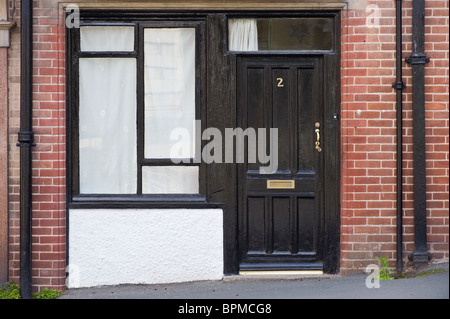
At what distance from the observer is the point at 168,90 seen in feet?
22.1

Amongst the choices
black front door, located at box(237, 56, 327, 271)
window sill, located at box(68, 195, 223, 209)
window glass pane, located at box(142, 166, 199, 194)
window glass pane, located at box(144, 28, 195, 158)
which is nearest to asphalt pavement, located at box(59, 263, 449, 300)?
black front door, located at box(237, 56, 327, 271)

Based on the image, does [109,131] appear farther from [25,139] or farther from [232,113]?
[232,113]

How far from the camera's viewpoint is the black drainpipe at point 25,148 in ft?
20.8

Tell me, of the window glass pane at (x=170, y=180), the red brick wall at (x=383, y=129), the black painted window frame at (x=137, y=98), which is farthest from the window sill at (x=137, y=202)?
the red brick wall at (x=383, y=129)

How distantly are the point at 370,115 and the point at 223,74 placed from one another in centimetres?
167

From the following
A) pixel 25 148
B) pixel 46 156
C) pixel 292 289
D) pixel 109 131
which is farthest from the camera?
pixel 109 131

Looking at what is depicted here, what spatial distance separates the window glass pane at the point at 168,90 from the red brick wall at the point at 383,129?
1719 mm

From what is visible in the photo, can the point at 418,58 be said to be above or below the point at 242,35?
below

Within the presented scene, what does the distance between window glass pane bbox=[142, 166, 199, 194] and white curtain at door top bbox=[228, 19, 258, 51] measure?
57.1 inches

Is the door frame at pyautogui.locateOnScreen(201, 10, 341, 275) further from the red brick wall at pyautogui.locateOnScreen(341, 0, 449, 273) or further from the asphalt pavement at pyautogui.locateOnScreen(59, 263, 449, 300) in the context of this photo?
the asphalt pavement at pyautogui.locateOnScreen(59, 263, 449, 300)

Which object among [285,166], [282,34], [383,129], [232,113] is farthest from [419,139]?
[232,113]

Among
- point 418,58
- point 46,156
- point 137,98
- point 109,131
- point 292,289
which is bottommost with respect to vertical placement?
point 292,289

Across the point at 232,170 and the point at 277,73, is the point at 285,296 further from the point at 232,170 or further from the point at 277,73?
the point at 277,73

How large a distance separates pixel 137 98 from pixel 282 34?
178 cm
